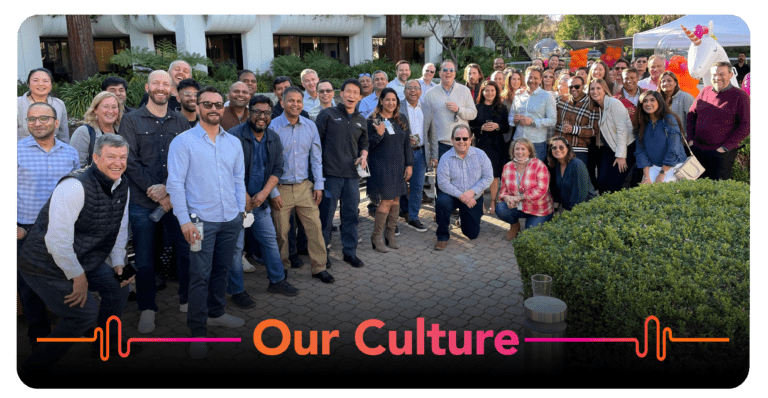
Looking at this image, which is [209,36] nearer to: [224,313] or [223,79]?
[223,79]

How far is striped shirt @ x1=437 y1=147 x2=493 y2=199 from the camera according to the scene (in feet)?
22.4

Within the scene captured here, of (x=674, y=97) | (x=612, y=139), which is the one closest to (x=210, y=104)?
(x=612, y=139)

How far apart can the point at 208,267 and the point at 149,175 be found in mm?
910

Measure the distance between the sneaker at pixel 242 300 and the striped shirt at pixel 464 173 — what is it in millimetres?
2625

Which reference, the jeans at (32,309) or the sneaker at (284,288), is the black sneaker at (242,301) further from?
the jeans at (32,309)

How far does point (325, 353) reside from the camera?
14.6ft

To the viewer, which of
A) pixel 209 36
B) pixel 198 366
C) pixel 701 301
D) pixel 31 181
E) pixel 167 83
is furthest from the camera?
pixel 209 36

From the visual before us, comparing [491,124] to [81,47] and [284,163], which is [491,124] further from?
[81,47]

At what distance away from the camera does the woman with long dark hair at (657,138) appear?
6574 mm

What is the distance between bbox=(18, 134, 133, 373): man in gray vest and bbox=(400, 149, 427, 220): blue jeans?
12.8 feet

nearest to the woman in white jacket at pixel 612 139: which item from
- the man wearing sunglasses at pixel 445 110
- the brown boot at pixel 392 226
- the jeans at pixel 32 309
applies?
the man wearing sunglasses at pixel 445 110

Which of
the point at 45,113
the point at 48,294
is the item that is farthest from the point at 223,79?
the point at 48,294

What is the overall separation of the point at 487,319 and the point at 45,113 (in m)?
3.57

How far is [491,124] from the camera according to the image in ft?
24.8
